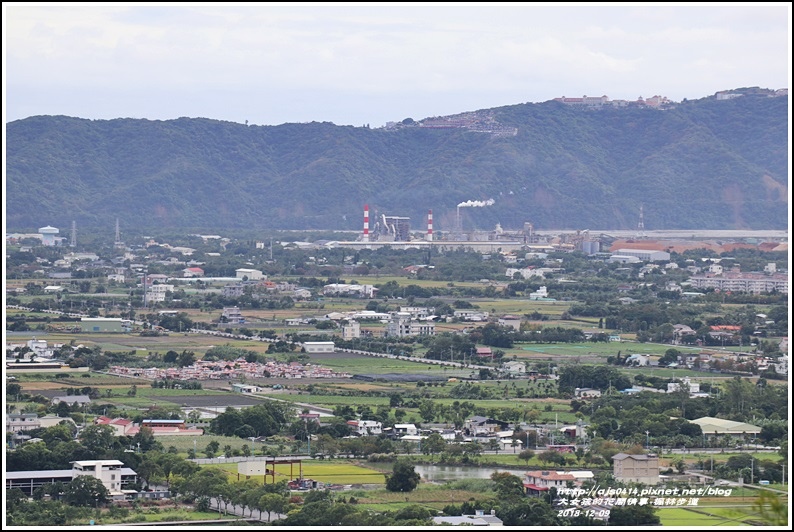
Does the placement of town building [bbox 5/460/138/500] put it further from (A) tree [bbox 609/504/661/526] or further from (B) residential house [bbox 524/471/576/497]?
(A) tree [bbox 609/504/661/526]

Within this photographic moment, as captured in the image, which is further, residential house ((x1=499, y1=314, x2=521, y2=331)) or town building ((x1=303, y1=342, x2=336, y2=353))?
residential house ((x1=499, y1=314, x2=521, y2=331))

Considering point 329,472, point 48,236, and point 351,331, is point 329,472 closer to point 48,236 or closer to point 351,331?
point 351,331

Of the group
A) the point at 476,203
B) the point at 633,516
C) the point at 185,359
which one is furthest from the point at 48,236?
the point at 633,516

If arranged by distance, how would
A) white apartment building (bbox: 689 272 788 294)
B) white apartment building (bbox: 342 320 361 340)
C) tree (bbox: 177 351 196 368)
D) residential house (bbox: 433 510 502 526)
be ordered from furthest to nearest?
white apartment building (bbox: 689 272 788 294) → white apartment building (bbox: 342 320 361 340) → tree (bbox: 177 351 196 368) → residential house (bbox: 433 510 502 526)

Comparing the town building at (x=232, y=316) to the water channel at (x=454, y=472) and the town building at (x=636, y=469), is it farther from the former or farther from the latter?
the town building at (x=636, y=469)

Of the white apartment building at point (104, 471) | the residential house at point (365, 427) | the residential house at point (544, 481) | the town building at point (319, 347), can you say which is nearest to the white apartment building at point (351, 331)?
the town building at point (319, 347)

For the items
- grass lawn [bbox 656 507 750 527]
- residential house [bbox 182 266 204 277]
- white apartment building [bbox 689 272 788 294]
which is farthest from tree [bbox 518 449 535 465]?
residential house [bbox 182 266 204 277]

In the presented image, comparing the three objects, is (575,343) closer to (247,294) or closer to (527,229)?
(247,294)
